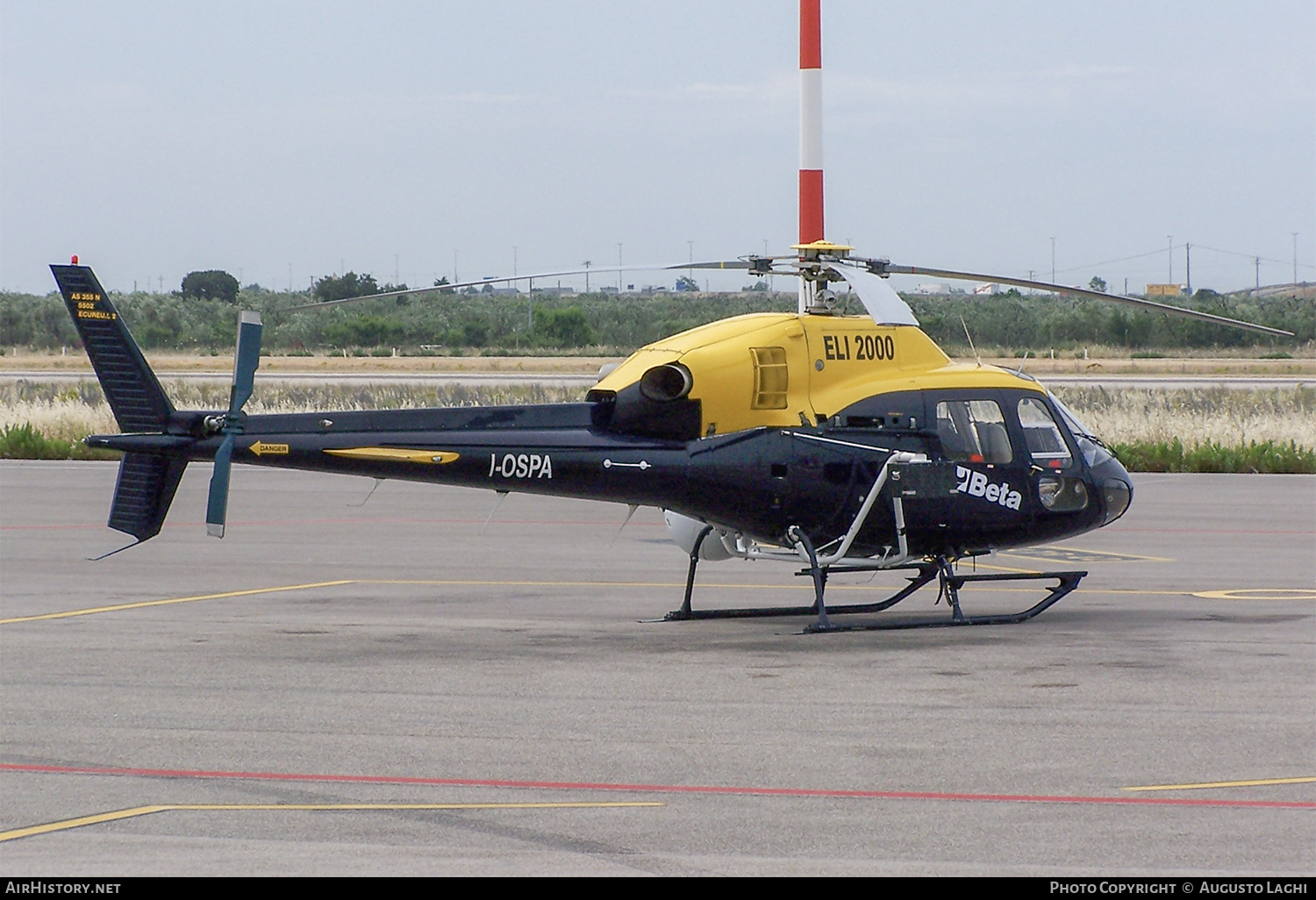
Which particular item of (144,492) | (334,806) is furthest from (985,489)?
(334,806)

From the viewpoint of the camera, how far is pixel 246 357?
40.7 feet

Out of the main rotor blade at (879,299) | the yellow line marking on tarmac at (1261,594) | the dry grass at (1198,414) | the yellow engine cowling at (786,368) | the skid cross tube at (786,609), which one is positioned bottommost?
the yellow line marking on tarmac at (1261,594)

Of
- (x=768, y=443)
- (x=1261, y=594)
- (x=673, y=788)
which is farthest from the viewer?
(x=1261, y=594)

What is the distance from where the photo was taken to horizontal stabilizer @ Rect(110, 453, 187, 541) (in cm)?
1275

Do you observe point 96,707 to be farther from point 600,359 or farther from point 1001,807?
point 600,359

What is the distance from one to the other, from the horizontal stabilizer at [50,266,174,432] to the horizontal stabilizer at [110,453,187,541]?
0.31m

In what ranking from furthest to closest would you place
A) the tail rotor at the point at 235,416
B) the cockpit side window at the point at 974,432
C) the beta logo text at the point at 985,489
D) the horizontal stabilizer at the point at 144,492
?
the cockpit side window at the point at 974,432, the beta logo text at the point at 985,489, the horizontal stabilizer at the point at 144,492, the tail rotor at the point at 235,416

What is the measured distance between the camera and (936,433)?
13.8 metres

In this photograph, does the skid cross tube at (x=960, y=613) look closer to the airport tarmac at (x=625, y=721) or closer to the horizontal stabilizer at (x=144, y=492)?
the airport tarmac at (x=625, y=721)

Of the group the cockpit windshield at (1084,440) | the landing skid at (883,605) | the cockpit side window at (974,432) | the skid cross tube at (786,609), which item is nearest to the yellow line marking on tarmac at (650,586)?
Result: the landing skid at (883,605)

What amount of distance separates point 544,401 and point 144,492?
30.3 metres

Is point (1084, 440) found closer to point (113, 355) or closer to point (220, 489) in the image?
point (220, 489)

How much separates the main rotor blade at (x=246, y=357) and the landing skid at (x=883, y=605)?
4224 mm

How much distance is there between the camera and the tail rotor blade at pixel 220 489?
1209cm
